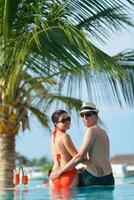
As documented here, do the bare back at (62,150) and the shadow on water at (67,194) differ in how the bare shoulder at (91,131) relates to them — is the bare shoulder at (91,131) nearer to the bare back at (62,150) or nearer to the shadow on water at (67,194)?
the bare back at (62,150)

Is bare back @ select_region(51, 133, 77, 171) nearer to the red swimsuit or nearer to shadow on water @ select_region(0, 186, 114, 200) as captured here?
the red swimsuit

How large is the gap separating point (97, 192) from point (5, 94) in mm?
3424

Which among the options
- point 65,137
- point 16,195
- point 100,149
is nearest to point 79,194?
point 100,149

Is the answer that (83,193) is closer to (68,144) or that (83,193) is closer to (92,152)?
(92,152)

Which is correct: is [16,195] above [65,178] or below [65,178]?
below

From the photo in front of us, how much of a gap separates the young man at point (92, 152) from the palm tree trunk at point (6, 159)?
291 cm

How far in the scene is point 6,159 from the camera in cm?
929

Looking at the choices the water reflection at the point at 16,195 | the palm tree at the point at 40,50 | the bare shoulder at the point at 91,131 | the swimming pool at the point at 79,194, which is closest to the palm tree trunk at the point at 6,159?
the palm tree at the point at 40,50

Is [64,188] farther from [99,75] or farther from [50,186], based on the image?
[99,75]

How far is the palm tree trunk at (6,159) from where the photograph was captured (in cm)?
925

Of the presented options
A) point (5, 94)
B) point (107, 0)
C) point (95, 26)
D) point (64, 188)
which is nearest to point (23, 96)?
point (5, 94)

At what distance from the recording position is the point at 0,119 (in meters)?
9.28

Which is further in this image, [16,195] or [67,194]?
[16,195]

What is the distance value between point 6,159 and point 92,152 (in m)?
3.27
